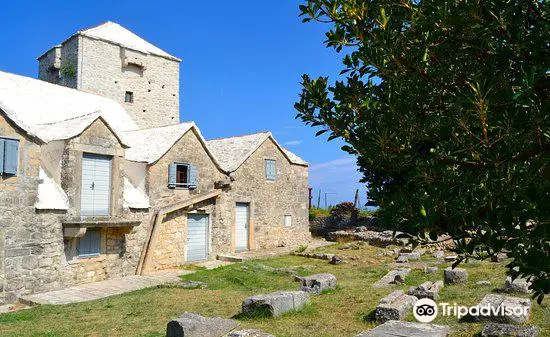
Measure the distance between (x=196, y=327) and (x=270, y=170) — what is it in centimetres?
1765

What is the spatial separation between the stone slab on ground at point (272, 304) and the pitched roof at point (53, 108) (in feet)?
28.6

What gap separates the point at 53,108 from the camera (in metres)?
20.2

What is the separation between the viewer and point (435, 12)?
3.63 meters

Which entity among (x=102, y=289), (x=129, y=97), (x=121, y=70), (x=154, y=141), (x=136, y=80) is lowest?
(x=102, y=289)

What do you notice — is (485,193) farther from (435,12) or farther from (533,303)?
(533,303)

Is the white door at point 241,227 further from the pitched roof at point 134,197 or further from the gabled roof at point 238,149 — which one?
the pitched roof at point 134,197

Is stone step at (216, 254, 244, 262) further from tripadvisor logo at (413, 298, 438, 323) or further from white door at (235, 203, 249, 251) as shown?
tripadvisor logo at (413, 298, 438, 323)

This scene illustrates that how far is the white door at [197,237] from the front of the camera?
2061 centimetres

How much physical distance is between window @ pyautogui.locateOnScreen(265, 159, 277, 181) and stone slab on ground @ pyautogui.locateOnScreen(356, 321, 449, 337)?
1795 centimetres

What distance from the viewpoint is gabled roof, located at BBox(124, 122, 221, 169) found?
62.7 feet

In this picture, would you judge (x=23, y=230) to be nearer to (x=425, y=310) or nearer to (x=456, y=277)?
(x=425, y=310)

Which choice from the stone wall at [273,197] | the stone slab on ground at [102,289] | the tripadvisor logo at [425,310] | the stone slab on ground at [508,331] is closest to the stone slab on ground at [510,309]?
the stone slab on ground at [508,331]

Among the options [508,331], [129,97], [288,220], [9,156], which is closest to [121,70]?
[129,97]

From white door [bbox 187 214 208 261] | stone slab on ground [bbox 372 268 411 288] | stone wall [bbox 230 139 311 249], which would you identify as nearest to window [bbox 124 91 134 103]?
stone wall [bbox 230 139 311 249]
